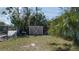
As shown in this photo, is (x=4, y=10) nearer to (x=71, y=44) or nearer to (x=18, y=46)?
(x=18, y=46)

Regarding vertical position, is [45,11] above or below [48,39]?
above

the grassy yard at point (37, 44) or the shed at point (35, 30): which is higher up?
the shed at point (35, 30)

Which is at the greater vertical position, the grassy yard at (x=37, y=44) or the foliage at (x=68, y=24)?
the foliage at (x=68, y=24)

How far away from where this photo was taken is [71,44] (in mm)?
4059

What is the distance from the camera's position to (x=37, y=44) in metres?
4.06

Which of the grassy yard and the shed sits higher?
the shed

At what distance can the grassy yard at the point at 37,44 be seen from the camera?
13.3ft

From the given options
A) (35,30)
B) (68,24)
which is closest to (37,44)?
(35,30)

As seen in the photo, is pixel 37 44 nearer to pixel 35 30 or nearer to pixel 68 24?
pixel 35 30

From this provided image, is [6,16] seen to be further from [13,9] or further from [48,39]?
[48,39]

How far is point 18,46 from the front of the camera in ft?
13.3

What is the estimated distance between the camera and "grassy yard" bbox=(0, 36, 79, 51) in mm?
4055
